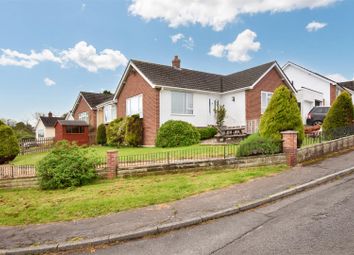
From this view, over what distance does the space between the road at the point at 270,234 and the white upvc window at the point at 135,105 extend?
18155 mm

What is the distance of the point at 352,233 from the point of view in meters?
5.45

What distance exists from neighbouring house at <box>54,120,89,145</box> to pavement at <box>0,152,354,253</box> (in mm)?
27505

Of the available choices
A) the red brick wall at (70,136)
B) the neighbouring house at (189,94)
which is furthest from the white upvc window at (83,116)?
the neighbouring house at (189,94)

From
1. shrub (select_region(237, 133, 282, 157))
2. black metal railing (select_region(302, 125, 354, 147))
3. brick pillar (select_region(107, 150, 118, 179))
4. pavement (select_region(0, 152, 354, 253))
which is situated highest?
black metal railing (select_region(302, 125, 354, 147))

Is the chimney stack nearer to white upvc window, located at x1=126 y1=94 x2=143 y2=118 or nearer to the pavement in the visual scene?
white upvc window, located at x1=126 y1=94 x2=143 y2=118

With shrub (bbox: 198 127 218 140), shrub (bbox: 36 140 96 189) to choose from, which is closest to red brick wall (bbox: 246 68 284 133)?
shrub (bbox: 198 127 218 140)

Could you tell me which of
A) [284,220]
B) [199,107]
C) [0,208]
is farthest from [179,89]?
[284,220]

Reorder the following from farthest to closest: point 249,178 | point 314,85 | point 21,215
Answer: point 314,85 < point 249,178 < point 21,215

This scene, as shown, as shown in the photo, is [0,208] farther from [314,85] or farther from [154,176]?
[314,85]

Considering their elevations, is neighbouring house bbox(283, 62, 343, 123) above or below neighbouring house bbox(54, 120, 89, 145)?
above

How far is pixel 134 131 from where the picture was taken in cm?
2338

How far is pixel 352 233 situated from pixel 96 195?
7.36 m

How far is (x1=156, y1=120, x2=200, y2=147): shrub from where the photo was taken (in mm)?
20969

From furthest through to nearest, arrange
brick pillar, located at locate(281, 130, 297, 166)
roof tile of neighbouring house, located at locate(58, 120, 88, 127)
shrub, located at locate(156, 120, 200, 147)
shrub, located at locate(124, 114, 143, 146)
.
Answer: roof tile of neighbouring house, located at locate(58, 120, 88, 127), shrub, located at locate(124, 114, 143, 146), shrub, located at locate(156, 120, 200, 147), brick pillar, located at locate(281, 130, 297, 166)
